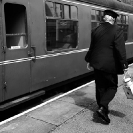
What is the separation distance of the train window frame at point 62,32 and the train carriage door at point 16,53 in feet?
2.51

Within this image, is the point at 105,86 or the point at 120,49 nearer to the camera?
the point at 120,49

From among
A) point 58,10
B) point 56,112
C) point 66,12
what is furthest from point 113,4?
point 56,112

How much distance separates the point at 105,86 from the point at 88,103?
3.80 feet

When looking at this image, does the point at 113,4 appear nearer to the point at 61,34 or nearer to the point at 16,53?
the point at 61,34

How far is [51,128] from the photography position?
3955mm

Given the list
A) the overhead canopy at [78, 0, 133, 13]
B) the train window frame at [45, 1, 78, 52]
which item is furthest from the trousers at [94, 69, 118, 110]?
the overhead canopy at [78, 0, 133, 13]

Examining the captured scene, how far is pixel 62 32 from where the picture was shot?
629 cm

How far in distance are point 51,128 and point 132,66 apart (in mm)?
7316

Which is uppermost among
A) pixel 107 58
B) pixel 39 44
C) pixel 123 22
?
pixel 123 22

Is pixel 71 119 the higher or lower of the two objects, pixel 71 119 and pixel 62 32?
the lower

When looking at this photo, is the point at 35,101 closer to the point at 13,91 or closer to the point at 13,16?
the point at 13,91

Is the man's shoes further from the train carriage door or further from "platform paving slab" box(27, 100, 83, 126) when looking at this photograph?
the train carriage door

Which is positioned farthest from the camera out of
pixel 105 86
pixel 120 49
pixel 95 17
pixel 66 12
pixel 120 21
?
pixel 120 21

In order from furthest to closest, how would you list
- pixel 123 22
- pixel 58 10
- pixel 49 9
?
pixel 123 22, pixel 58 10, pixel 49 9
